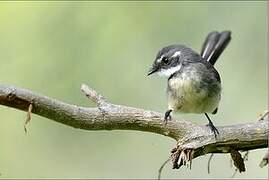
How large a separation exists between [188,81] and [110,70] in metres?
1.03

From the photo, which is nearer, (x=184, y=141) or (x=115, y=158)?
(x=184, y=141)

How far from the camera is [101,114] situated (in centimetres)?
251

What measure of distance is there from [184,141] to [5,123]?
196cm

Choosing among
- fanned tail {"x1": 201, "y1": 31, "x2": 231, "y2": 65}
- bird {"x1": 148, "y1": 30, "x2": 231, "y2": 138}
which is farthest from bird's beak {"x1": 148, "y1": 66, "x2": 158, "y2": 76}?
fanned tail {"x1": 201, "y1": 31, "x2": 231, "y2": 65}

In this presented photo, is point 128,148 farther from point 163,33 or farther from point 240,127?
point 240,127

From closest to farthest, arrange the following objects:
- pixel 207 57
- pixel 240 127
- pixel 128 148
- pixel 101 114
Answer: pixel 101 114, pixel 240 127, pixel 207 57, pixel 128 148

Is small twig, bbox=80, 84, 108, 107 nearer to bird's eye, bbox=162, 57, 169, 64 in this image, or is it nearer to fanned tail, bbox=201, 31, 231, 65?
bird's eye, bbox=162, 57, 169, 64

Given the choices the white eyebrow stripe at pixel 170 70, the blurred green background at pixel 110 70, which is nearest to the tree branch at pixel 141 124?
the white eyebrow stripe at pixel 170 70

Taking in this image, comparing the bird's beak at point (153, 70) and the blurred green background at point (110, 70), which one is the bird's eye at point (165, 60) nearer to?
the bird's beak at point (153, 70)

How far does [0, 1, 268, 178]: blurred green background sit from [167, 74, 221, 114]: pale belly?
93 centimetres

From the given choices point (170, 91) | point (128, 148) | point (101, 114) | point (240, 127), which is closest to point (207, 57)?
point (170, 91)

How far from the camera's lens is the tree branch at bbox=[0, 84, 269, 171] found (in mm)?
2283

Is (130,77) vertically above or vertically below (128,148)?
above

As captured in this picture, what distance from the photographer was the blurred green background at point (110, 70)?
4.15m
